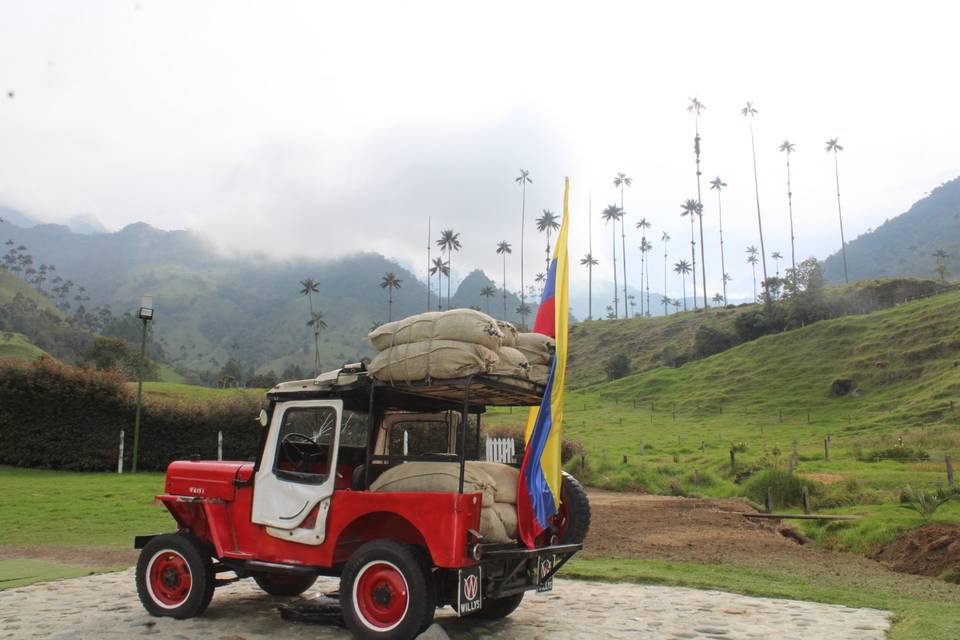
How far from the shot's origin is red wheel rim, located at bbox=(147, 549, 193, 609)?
739 cm

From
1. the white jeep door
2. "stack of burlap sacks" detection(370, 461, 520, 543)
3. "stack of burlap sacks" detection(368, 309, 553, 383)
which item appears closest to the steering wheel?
the white jeep door

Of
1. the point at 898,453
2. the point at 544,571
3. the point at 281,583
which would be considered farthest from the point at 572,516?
the point at 898,453

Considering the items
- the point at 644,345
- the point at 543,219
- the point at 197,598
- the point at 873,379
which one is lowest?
the point at 197,598

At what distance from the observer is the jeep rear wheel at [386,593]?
231 inches

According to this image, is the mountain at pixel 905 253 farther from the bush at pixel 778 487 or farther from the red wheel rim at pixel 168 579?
the red wheel rim at pixel 168 579

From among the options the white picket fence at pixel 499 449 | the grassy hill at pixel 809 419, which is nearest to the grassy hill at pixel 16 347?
the grassy hill at pixel 809 419

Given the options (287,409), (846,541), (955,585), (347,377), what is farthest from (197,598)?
(846,541)

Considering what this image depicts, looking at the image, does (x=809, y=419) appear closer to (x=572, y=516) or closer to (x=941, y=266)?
(x=572, y=516)

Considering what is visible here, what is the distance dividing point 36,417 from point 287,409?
24648mm

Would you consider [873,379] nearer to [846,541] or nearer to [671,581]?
[846,541]

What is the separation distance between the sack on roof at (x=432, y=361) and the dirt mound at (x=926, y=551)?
1101cm

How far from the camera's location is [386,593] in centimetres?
606

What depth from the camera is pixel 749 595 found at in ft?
31.3

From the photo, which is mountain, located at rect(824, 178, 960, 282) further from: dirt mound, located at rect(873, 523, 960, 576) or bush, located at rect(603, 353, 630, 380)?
dirt mound, located at rect(873, 523, 960, 576)
